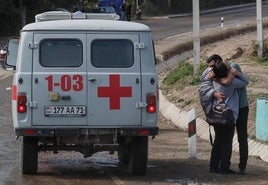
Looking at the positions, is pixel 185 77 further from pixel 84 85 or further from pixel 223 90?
pixel 84 85

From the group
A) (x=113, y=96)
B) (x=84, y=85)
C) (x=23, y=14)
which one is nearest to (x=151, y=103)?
(x=113, y=96)

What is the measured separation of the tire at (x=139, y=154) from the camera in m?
11.8

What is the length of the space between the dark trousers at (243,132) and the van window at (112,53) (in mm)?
1876

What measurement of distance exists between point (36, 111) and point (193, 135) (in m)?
3.38

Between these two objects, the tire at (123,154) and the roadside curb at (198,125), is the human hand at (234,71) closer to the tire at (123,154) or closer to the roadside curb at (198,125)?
the tire at (123,154)

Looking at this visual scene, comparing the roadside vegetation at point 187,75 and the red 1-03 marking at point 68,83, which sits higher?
the roadside vegetation at point 187,75

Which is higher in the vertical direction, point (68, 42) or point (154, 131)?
point (68, 42)

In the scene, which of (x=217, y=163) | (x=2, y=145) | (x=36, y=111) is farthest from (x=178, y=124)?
(x=36, y=111)

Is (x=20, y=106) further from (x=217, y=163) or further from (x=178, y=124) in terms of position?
(x=178, y=124)

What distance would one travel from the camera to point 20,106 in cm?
1124

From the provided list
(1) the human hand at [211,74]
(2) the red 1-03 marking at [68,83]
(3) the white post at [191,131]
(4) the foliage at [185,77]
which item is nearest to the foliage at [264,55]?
(4) the foliage at [185,77]

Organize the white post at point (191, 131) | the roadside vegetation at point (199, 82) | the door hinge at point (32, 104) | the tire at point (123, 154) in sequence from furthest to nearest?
the roadside vegetation at point (199, 82) → the white post at point (191, 131) → the tire at point (123, 154) → the door hinge at point (32, 104)

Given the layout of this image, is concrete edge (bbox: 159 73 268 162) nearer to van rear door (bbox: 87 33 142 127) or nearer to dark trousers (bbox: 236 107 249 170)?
dark trousers (bbox: 236 107 249 170)

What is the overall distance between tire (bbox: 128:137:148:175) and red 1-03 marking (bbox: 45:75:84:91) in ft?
4.11
